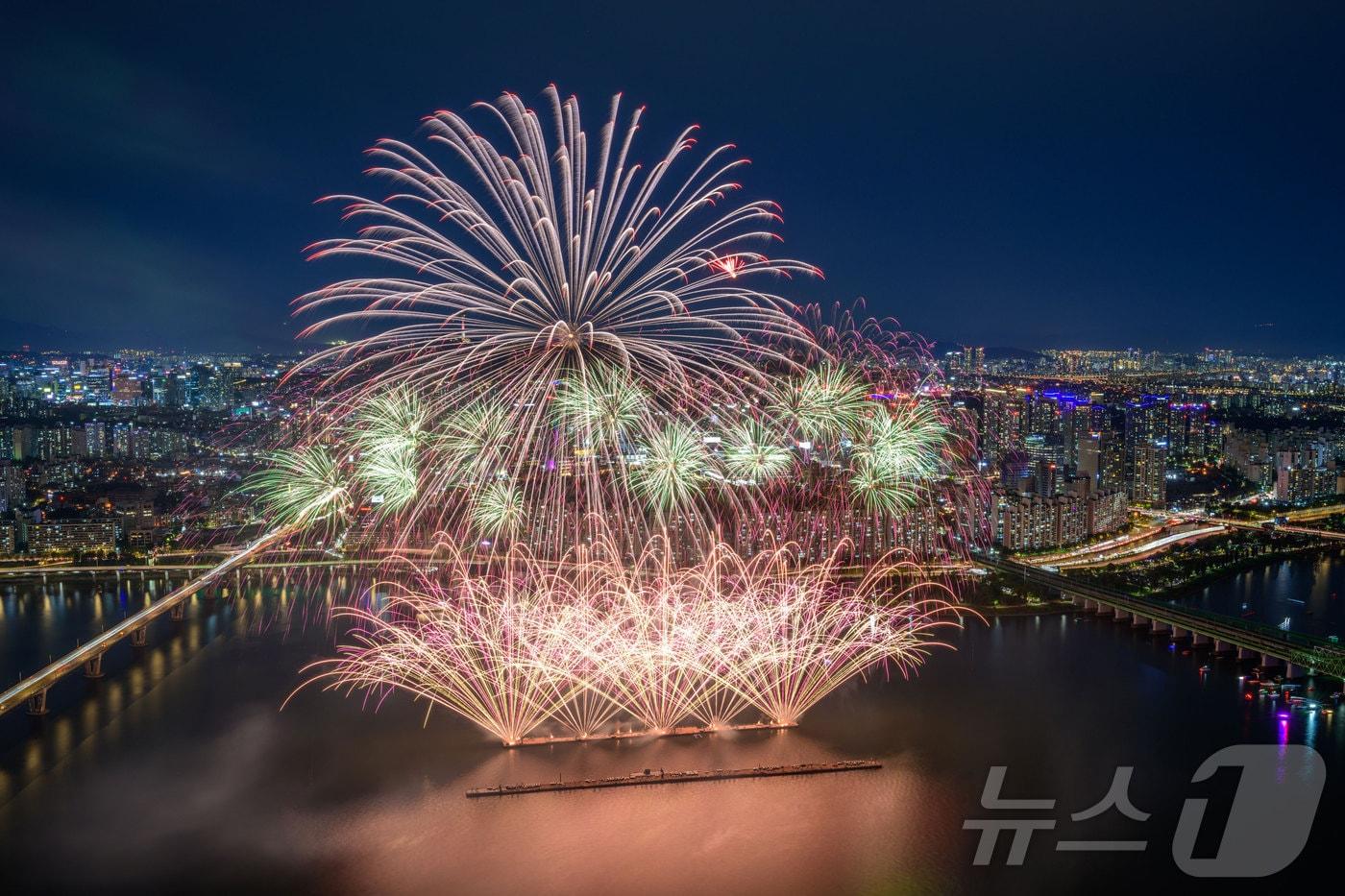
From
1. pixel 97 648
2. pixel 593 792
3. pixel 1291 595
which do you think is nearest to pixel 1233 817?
pixel 593 792

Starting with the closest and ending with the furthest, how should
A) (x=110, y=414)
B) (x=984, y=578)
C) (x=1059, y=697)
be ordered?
(x=1059, y=697)
(x=984, y=578)
(x=110, y=414)

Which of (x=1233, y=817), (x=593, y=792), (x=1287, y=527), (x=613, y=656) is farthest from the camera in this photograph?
(x=1287, y=527)

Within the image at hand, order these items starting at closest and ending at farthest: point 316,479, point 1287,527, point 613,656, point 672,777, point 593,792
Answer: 1. point 593,792
2. point 672,777
3. point 613,656
4. point 316,479
5. point 1287,527

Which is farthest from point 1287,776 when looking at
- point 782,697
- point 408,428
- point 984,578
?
point 408,428

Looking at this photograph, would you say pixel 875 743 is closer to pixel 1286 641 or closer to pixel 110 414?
pixel 1286 641

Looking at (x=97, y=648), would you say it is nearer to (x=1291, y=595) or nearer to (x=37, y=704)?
(x=37, y=704)

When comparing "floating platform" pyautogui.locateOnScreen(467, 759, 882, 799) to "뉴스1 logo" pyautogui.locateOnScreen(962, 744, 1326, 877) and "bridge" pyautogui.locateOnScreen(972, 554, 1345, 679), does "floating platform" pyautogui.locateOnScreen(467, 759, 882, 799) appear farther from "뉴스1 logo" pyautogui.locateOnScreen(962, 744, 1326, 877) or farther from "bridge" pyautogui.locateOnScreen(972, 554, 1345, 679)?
"bridge" pyautogui.locateOnScreen(972, 554, 1345, 679)

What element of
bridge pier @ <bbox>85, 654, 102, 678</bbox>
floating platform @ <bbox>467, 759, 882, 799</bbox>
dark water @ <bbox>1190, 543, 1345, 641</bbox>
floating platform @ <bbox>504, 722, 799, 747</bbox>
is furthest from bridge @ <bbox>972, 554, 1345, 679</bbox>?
bridge pier @ <bbox>85, 654, 102, 678</bbox>
